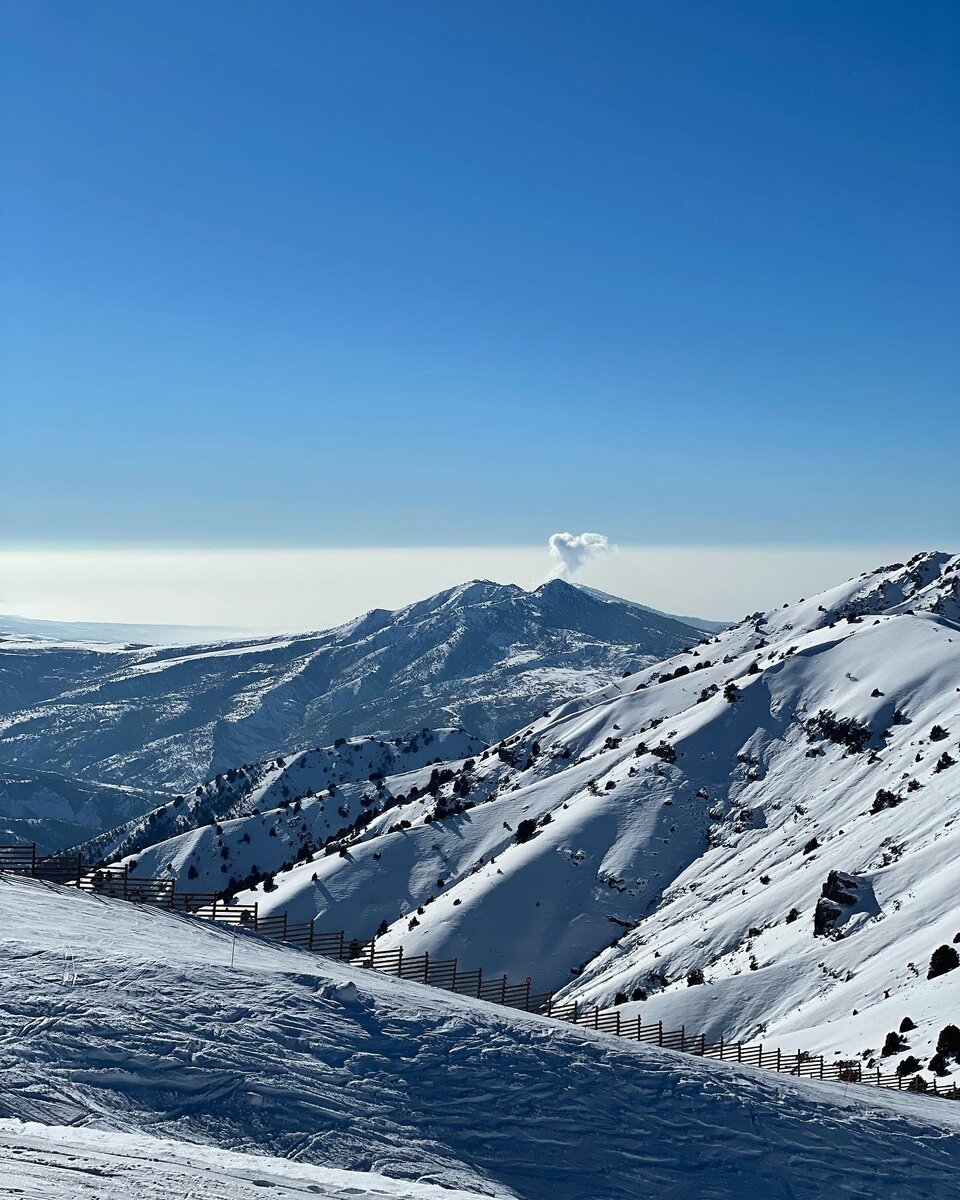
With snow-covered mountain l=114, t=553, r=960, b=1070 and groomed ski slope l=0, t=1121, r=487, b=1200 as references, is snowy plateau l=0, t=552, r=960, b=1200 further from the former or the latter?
snow-covered mountain l=114, t=553, r=960, b=1070

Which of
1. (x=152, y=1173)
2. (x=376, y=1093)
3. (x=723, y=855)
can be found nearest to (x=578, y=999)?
(x=723, y=855)

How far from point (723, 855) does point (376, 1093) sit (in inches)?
3509

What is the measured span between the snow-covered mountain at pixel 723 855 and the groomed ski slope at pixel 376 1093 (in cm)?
1907

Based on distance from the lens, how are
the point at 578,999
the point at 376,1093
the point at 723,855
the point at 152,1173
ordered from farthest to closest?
the point at 723,855 → the point at 578,999 → the point at 376,1093 → the point at 152,1173

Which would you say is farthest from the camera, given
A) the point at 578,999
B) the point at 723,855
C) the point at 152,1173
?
the point at 723,855

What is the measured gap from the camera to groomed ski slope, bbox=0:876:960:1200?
25438 mm

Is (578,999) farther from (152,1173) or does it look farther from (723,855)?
(152,1173)

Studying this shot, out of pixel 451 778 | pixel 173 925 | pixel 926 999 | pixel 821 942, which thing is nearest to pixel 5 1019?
pixel 173 925

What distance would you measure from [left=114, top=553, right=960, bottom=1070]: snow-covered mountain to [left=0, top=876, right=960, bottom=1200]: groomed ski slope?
62.6 feet

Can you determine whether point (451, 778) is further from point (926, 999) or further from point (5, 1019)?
point (5, 1019)

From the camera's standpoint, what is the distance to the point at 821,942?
7569 cm

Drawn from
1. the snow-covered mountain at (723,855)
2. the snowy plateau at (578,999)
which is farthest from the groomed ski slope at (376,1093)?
the snow-covered mountain at (723,855)

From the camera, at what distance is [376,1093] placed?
29656 millimetres

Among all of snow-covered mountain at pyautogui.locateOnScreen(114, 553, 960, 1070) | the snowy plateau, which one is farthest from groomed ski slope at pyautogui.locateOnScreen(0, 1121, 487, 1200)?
snow-covered mountain at pyautogui.locateOnScreen(114, 553, 960, 1070)
